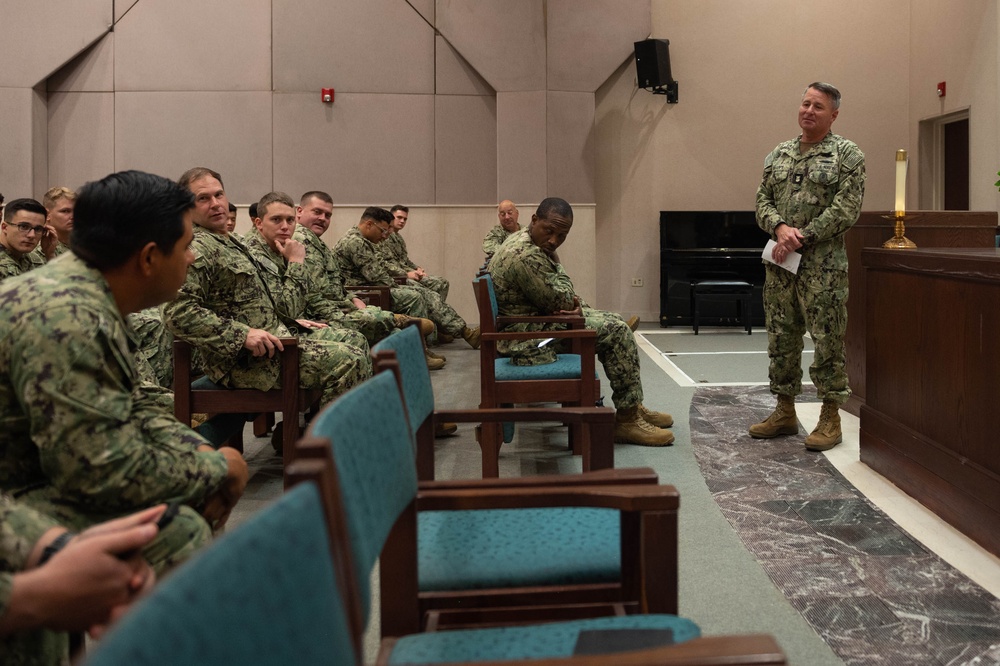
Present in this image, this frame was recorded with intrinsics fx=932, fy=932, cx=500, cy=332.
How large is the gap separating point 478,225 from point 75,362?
29.1 feet

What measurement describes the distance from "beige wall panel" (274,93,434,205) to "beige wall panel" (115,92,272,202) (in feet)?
0.70

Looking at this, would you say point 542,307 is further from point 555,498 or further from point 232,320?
point 555,498

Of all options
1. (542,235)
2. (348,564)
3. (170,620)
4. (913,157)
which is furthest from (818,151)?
(913,157)

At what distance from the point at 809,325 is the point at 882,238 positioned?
3.24 feet

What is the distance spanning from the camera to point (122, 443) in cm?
160

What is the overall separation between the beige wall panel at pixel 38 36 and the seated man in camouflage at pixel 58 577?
9809 millimetres

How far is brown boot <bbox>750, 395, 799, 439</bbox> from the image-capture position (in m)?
4.49

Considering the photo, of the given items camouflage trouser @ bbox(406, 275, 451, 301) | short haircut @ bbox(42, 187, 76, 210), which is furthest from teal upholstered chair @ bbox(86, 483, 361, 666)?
camouflage trouser @ bbox(406, 275, 451, 301)

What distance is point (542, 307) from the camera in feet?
14.3

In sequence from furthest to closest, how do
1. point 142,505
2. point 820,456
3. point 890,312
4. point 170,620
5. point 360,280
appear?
point 360,280 < point 820,456 < point 890,312 < point 142,505 < point 170,620

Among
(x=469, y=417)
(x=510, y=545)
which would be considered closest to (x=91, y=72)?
(x=469, y=417)

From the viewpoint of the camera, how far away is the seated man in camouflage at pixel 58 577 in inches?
46.3

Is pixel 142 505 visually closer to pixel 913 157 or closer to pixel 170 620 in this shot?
pixel 170 620

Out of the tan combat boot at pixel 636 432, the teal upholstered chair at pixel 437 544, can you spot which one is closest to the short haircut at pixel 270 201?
the tan combat boot at pixel 636 432
